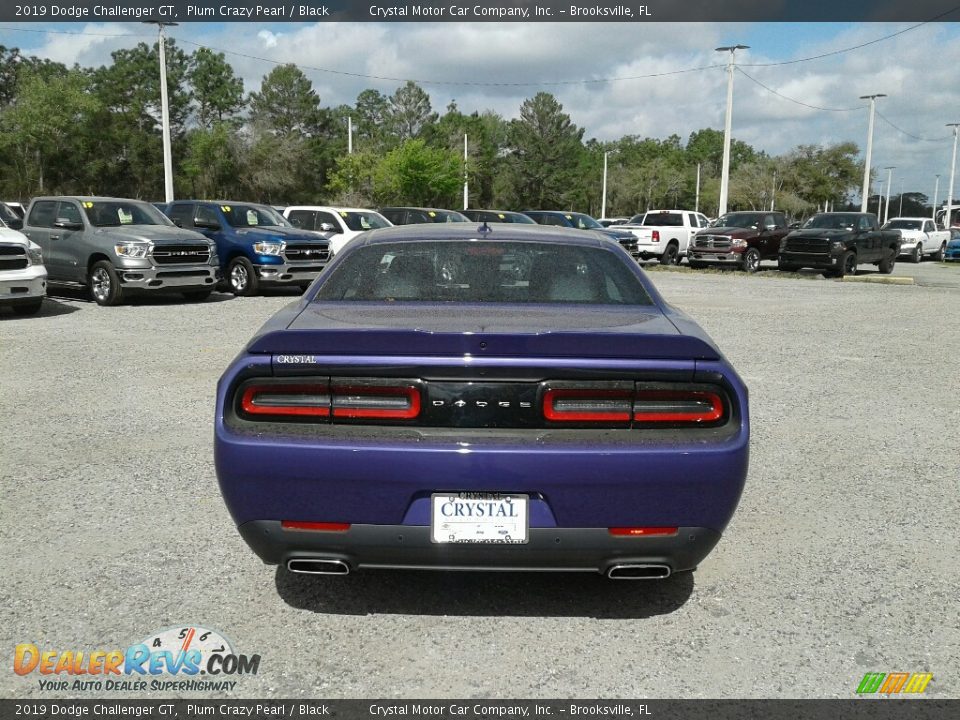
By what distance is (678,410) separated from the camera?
3232 millimetres

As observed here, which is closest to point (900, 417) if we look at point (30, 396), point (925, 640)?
point (925, 640)

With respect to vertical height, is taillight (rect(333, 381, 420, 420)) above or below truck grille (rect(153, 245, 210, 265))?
above

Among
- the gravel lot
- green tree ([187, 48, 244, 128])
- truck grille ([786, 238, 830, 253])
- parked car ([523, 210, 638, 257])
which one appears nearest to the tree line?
green tree ([187, 48, 244, 128])

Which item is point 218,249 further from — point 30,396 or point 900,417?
point 900,417

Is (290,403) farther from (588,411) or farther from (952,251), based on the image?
(952,251)

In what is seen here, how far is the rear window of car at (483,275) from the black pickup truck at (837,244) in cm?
2172

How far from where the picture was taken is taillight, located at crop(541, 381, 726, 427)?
317 cm

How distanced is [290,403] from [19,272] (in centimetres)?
1156

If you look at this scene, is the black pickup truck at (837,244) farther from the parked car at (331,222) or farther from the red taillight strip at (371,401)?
the red taillight strip at (371,401)

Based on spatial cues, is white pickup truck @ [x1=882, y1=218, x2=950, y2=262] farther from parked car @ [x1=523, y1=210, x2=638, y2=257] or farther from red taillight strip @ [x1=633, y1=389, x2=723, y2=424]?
red taillight strip @ [x1=633, y1=389, x2=723, y2=424]

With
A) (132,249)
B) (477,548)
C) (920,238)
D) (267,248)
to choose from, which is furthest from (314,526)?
(920,238)

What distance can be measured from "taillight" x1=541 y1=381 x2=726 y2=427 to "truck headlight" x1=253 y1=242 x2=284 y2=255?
48.2 ft

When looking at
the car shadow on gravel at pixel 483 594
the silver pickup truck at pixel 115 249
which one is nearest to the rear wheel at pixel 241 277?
the silver pickup truck at pixel 115 249

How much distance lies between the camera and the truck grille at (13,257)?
12852mm
